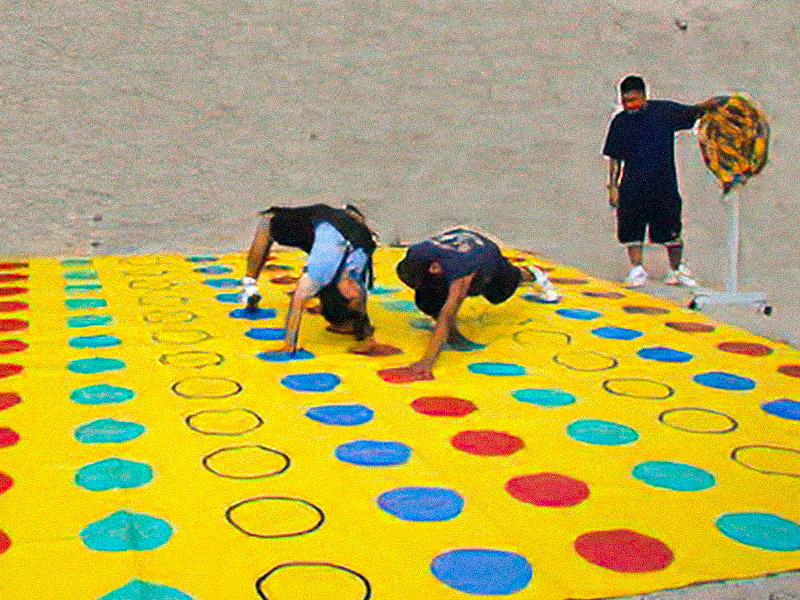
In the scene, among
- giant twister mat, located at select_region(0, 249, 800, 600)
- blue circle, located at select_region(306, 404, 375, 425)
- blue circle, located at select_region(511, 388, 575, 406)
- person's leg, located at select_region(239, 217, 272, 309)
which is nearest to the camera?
giant twister mat, located at select_region(0, 249, 800, 600)

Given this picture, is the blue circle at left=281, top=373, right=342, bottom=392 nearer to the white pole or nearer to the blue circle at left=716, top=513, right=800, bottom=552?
the blue circle at left=716, top=513, right=800, bottom=552

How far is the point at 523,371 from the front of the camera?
14.5 feet

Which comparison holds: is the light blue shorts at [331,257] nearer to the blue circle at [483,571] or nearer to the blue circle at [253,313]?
the blue circle at [253,313]

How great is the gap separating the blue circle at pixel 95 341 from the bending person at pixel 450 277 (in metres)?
1.45

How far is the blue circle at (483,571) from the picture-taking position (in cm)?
250

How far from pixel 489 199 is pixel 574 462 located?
5156 mm

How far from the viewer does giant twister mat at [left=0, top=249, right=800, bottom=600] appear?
2.58 m

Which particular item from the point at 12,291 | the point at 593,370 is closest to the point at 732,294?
the point at 593,370

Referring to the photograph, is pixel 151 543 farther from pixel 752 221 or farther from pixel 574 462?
pixel 752 221

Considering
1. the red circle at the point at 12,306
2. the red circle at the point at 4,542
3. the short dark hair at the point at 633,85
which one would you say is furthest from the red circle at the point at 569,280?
the red circle at the point at 4,542

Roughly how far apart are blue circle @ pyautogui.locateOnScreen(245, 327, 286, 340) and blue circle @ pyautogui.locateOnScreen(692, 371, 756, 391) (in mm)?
2031

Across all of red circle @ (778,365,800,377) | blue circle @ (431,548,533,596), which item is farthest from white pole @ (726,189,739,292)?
blue circle @ (431,548,533,596)

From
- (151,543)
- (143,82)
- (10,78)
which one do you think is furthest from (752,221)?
(151,543)

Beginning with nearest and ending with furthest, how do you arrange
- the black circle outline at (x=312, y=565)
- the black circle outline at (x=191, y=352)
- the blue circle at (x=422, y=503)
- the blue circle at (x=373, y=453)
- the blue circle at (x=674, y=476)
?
the black circle outline at (x=312, y=565) < the blue circle at (x=422, y=503) < the blue circle at (x=674, y=476) < the blue circle at (x=373, y=453) < the black circle outline at (x=191, y=352)
